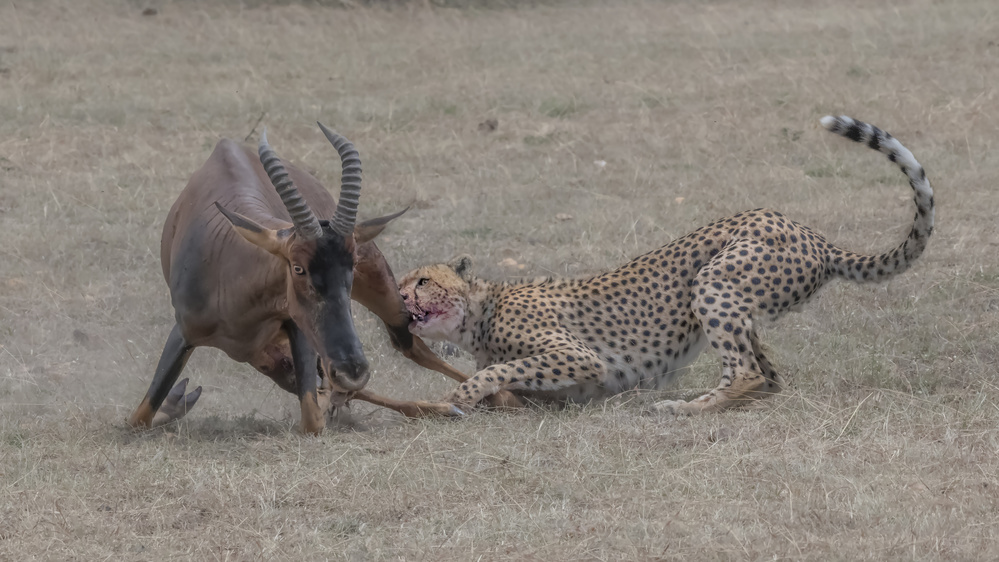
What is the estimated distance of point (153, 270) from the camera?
27.4 ft

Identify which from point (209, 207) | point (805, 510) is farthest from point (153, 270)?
point (805, 510)

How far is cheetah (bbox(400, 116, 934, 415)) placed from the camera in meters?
5.95

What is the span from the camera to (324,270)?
4934mm

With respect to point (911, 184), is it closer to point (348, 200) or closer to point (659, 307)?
point (659, 307)

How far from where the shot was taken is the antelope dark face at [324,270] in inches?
190

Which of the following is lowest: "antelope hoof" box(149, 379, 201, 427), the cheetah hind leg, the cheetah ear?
"antelope hoof" box(149, 379, 201, 427)

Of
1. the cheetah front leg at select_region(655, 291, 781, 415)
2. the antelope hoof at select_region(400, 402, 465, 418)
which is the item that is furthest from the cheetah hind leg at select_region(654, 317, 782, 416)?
the antelope hoof at select_region(400, 402, 465, 418)

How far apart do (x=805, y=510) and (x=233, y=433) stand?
2.73 metres

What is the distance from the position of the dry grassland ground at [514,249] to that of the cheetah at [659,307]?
215 millimetres

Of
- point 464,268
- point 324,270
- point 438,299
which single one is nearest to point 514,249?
point 464,268

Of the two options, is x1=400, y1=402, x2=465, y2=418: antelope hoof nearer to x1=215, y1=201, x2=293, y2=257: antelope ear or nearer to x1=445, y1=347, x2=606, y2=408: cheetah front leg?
x1=445, y1=347, x2=606, y2=408: cheetah front leg

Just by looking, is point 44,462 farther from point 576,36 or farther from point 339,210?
point 576,36

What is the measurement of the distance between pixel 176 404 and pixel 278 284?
4.09 feet

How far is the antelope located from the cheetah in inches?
11.9
